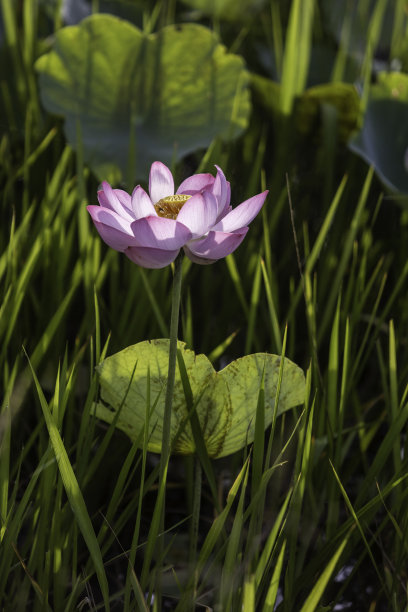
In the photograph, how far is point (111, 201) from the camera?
47 cm

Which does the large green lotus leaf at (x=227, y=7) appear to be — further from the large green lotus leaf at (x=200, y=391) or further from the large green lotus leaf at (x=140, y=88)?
the large green lotus leaf at (x=200, y=391)

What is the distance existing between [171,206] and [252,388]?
15 centimetres

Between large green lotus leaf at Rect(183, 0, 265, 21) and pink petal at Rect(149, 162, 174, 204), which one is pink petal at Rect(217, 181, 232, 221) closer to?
pink petal at Rect(149, 162, 174, 204)

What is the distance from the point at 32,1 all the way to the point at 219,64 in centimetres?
39

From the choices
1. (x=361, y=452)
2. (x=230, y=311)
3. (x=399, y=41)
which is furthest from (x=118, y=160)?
(x=399, y=41)

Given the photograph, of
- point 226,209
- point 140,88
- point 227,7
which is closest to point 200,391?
point 226,209

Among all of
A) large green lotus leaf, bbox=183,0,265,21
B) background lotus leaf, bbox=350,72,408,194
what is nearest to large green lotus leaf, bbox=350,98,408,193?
background lotus leaf, bbox=350,72,408,194

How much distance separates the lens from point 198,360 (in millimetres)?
524

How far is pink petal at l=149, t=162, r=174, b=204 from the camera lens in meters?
0.54

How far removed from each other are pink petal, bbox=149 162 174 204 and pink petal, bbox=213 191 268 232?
0.08m

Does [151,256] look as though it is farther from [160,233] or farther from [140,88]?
[140,88]

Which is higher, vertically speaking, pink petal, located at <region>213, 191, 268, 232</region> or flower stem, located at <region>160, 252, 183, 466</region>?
pink petal, located at <region>213, 191, 268, 232</region>

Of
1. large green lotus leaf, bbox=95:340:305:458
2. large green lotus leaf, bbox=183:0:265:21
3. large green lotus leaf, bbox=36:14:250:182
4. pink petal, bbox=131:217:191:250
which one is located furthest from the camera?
large green lotus leaf, bbox=183:0:265:21

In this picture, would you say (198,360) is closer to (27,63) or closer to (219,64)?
(219,64)
